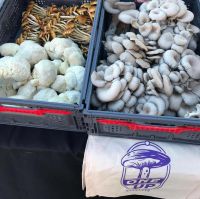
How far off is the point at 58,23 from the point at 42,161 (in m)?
0.59

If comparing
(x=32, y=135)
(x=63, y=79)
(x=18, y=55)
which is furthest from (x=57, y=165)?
(x=18, y=55)

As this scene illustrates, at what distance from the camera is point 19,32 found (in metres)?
1.31

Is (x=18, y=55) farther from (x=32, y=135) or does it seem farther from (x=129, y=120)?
(x=129, y=120)

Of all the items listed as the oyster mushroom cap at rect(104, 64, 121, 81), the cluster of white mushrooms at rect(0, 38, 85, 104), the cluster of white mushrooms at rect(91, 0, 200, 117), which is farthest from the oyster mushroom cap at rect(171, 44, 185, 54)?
the cluster of white mushrooms at rect(0, 38, 85, 104)

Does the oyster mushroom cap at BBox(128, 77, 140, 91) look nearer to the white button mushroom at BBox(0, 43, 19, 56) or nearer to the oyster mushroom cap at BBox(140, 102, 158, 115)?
the oyster mushroom cap at BBox(140, 102, 158, 115)

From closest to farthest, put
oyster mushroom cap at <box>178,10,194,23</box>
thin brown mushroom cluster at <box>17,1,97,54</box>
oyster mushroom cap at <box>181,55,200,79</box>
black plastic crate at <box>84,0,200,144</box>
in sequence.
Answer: black plastic crate at <box>84,0,200,144</box> → oyster mushroom cap at <box>181,55,200,79</box> → oyster mushroom cap at <box>178,10,194,23</box> → thin brown mushroom cluster at <box>17,1,97,54</box>

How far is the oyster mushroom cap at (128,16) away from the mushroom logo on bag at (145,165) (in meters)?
0.44

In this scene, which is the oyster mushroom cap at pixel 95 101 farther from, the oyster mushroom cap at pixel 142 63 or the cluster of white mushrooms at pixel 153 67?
the oyster mushroom cap at pixel 142 63

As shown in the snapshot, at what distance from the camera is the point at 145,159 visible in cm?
85

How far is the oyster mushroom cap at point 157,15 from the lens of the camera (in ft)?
3.19

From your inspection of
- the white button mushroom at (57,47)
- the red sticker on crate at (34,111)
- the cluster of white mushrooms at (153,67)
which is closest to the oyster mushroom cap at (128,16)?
the cluster of white mushrooms at (153,67)

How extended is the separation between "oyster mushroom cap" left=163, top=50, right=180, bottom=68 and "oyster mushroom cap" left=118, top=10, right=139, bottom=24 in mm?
190

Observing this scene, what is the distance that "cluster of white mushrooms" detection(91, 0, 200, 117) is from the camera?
0.87m

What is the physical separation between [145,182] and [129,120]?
21cm
